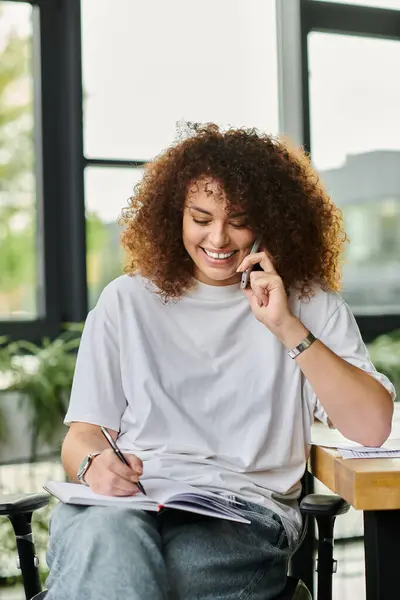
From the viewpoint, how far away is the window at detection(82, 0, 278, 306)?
3.27 m

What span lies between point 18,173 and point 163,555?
6.86ft

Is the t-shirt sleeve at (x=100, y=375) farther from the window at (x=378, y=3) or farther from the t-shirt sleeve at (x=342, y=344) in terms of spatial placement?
the window at (x=378, y=3)

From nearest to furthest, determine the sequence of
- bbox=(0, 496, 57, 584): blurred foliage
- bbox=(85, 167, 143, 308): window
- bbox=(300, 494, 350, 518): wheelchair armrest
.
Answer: bbox=(300, 494, 350, 518): wheelchair armrest → bbox=(0, 496, 57, 584): blurred foliage → bbox=(85, 167, 143, 308): window

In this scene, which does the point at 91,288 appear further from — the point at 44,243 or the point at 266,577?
the point at 266,577

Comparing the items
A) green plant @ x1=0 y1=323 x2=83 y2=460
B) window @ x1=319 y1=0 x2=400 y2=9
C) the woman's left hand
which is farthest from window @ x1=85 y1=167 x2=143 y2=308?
the woman's left hand

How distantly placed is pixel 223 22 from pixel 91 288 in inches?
49.5

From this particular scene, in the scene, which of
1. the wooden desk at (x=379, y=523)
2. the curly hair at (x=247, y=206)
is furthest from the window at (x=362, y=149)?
the wooden desk at (x=379, y=523)

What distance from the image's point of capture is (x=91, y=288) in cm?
325

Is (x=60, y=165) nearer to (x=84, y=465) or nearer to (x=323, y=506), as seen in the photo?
(x=84, y=465)

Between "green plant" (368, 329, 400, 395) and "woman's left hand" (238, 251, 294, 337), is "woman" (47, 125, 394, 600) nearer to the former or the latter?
"woman's left hand" (238, 251, 294, 337)

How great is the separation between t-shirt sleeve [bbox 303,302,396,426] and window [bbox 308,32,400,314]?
77.1 inches

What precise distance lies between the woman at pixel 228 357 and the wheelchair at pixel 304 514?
59 millimetres

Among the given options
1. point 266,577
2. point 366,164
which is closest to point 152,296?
point 266,577

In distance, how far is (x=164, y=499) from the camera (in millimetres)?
1379
